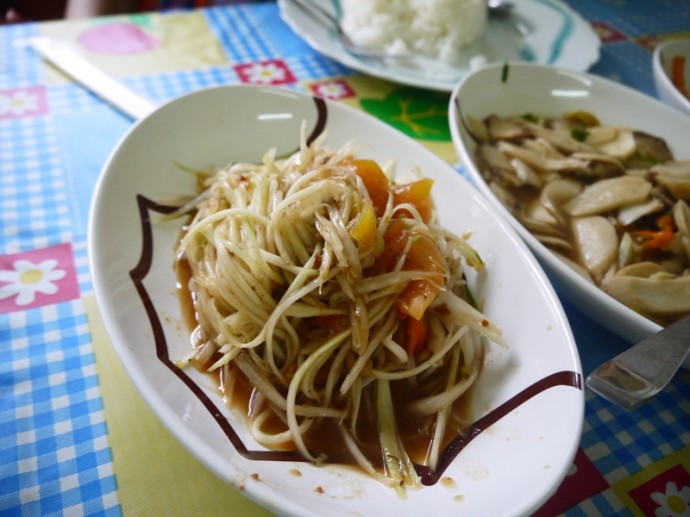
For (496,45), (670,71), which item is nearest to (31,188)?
(496,45)

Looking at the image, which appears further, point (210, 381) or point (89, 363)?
point (89, 363)

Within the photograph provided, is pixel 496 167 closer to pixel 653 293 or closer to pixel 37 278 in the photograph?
pixel 653 293

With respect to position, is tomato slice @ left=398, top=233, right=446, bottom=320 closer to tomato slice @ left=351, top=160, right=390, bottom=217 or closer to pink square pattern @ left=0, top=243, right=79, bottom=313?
tomato slice @ left=351, top=160, right=390, bottom=217

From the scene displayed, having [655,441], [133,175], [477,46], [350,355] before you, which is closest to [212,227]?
[133,175]

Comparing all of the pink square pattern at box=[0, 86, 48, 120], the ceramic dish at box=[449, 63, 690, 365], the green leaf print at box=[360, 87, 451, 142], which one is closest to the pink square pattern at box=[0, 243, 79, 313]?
the pink square pattern at box=[0, 86, 48, 120]

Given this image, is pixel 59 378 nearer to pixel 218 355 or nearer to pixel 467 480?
pixel 218 355

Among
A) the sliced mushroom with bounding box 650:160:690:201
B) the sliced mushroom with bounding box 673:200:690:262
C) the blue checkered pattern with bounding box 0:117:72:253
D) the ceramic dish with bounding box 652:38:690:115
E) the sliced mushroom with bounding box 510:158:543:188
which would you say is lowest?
the blue checkered pattern with bounding box 0:117:72:253
